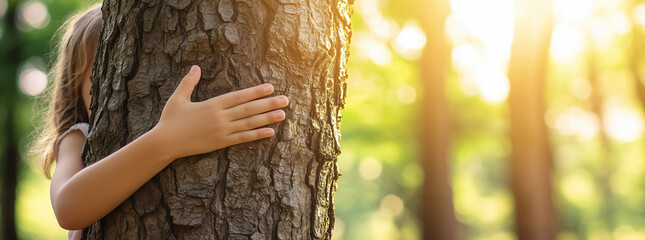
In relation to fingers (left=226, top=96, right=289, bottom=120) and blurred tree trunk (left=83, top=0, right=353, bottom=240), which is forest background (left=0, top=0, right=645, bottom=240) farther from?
fingers (left=226, top=96, right=289, bottom=120)

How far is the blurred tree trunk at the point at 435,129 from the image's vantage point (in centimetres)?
Result: 856

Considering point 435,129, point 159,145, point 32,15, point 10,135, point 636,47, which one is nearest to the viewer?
point 159,145

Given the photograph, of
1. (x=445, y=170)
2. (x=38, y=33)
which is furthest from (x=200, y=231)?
(x=38, y=33)

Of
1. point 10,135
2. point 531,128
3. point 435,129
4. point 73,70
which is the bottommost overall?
point 73,70

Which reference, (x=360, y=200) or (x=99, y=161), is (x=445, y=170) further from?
(x=360, y=200)

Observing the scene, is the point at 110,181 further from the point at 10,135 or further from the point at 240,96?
the point at 10,135

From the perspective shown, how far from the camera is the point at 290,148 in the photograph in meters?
1.61

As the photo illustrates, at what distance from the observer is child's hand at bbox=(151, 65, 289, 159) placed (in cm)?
151

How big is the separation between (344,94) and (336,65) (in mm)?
141

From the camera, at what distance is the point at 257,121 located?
1.54m

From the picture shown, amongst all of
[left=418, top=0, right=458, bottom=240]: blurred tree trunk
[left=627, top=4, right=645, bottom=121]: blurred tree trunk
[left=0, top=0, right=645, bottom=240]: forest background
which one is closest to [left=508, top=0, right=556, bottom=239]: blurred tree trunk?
[left=0, top=0, right=645, bottom=240]: forest background

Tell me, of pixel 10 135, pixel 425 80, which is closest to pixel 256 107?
pixel 425 80

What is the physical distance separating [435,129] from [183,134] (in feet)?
25.0

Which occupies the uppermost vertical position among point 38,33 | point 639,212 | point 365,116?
point 38,33
